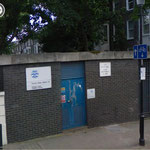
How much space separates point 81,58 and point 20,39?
9.19 m

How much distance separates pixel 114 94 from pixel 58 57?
9.30 feet

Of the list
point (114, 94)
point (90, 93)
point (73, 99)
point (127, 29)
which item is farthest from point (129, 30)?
point (73, 99)

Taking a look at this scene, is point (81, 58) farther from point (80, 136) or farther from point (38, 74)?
point (80, 136)

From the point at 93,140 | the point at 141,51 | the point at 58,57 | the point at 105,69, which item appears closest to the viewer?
the point at 141,51

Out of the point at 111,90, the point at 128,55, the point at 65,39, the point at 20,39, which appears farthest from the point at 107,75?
the point at 65,39

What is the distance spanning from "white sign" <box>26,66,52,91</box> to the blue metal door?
62 cm

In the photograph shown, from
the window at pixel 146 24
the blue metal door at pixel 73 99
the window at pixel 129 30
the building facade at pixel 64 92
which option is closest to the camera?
the building facade at pixel 64 92

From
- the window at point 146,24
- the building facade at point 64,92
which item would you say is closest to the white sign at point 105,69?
the building facade at point 64,92

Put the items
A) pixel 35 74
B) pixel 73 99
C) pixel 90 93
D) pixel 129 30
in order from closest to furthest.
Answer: pixel 35 74 < pixel 73 99 < pixel 90 93 < pixel 129 30

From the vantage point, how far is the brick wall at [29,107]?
620 centimetres

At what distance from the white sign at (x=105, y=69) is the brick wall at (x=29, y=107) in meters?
1.77

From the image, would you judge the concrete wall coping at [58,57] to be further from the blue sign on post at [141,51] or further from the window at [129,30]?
the window at [129,30]

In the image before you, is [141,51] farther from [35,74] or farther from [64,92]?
[35,74]

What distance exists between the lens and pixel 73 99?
737cm
